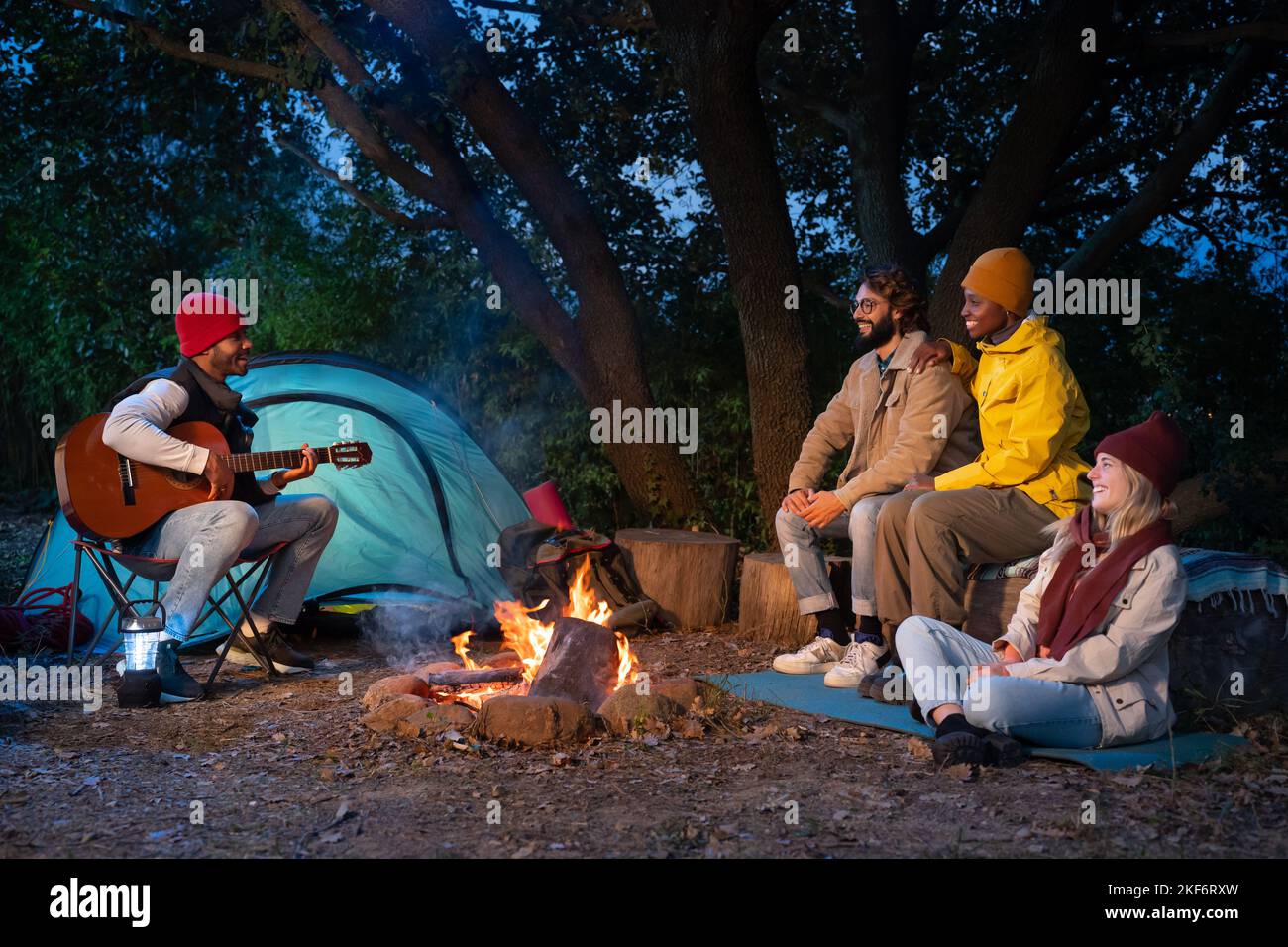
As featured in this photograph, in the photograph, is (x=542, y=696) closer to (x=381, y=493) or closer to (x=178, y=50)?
(x=381, y=493)

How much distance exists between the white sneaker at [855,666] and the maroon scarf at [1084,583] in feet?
3.72

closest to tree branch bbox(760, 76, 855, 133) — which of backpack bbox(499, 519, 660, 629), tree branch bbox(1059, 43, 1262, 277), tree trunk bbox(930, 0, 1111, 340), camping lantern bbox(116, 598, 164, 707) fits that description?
tree trunk bbox(930, 0, 1111, 340)

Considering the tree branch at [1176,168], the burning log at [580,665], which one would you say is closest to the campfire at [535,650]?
the burning log at [580,665]

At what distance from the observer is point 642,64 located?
8.63 meters

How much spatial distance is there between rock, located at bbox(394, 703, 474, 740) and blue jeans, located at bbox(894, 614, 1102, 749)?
1478 millimetres

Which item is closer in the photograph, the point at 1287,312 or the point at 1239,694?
the point at 1239,694

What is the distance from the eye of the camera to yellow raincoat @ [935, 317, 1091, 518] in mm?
4652

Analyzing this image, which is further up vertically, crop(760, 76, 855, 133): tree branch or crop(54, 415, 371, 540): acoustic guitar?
crop(760, 76, 855, 133): tree branch

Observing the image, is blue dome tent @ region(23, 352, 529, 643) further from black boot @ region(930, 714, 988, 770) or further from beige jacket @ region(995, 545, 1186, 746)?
beige jacket @ region(995, 545, 1186, 746)

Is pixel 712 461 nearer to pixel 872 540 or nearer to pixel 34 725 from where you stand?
pixel 872 540

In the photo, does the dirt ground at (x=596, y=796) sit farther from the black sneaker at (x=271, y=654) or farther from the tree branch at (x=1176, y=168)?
the tree branch at (x=1176, y=168)

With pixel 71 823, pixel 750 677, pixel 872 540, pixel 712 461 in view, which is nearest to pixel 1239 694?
pixel 872 540

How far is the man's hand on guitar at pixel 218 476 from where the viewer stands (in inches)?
210

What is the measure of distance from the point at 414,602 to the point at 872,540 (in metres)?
2.61
